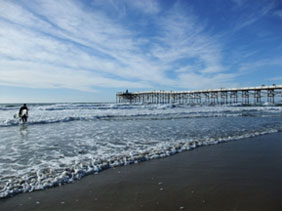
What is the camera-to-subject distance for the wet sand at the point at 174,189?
7.83 ft

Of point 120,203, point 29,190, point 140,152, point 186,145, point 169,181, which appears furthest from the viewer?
point 186,145

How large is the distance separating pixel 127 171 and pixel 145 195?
1.02 m

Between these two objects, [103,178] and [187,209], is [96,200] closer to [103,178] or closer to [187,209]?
[103,178]

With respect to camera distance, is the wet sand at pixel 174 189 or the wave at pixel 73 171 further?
the wave at pixel 73 171

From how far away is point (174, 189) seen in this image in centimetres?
281

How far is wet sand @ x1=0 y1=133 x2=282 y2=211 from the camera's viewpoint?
2.39 m

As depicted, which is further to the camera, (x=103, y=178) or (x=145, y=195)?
(x=103, y=178)

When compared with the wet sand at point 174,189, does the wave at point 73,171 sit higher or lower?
higher

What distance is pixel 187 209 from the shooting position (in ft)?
7.46

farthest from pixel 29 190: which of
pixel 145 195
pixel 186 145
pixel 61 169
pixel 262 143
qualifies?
pixel 262 143

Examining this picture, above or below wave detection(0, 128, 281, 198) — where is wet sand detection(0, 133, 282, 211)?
below

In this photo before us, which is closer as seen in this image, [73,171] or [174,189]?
[174,189]

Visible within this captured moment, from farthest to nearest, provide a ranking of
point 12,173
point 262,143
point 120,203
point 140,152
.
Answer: point 262,143
point 140,152
point 12,173
point 120,203

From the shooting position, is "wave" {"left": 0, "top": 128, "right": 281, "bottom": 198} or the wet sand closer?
the wet sand
